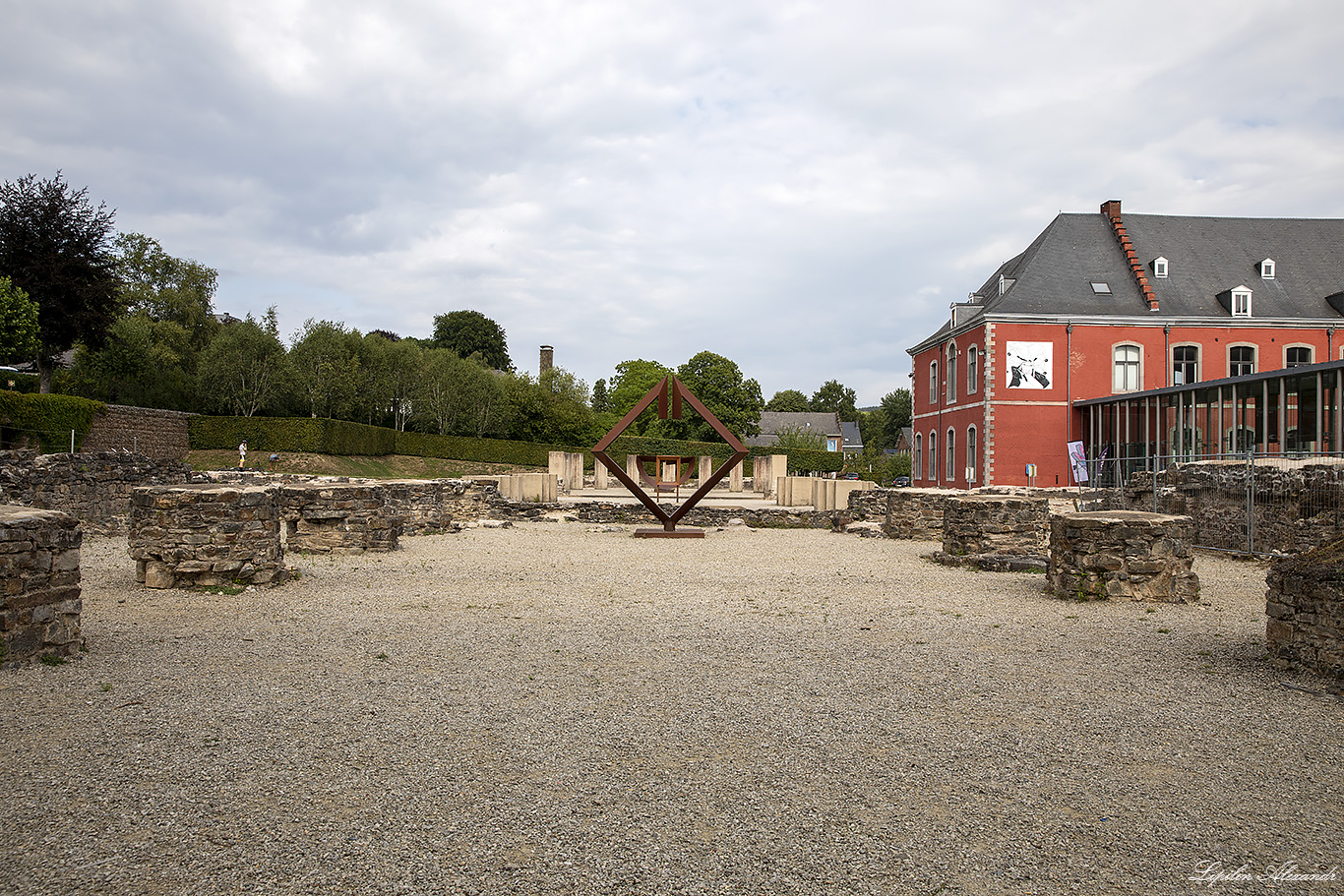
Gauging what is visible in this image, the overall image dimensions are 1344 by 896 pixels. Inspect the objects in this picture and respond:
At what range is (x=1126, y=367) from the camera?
31.7 metres

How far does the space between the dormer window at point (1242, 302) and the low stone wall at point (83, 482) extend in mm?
37031

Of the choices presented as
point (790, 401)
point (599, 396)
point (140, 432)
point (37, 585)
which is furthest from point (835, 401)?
point (37, 585)

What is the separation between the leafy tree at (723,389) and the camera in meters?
62.9

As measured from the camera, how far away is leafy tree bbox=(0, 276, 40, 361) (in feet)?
80.5

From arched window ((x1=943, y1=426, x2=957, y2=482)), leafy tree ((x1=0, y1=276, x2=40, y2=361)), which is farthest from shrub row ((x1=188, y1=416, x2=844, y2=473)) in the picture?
arched window ((x1=943, y1=426, x2=957, y2=482))

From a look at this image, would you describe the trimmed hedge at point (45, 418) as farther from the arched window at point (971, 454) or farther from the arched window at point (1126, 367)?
the arched window at point (1126, 367)

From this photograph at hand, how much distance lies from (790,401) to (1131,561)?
302 ft

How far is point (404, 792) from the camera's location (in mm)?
3598

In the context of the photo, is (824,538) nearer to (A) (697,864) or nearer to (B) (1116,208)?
(A) (697,864)

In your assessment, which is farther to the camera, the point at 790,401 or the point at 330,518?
the point at 790,401

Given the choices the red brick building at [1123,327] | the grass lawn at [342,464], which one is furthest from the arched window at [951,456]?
the grass lawn at [342,464]

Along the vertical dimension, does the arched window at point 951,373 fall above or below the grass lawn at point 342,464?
above

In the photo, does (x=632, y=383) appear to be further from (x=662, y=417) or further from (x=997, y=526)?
(x=997, y=526)

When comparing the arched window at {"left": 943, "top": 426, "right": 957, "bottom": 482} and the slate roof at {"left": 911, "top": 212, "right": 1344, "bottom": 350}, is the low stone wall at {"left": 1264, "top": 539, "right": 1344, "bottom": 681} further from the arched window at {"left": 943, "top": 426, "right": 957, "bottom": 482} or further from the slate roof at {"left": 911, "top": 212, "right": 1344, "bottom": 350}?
the arched window at {"left": 943, "top": 426, "right": 957, "bottom": 482}
